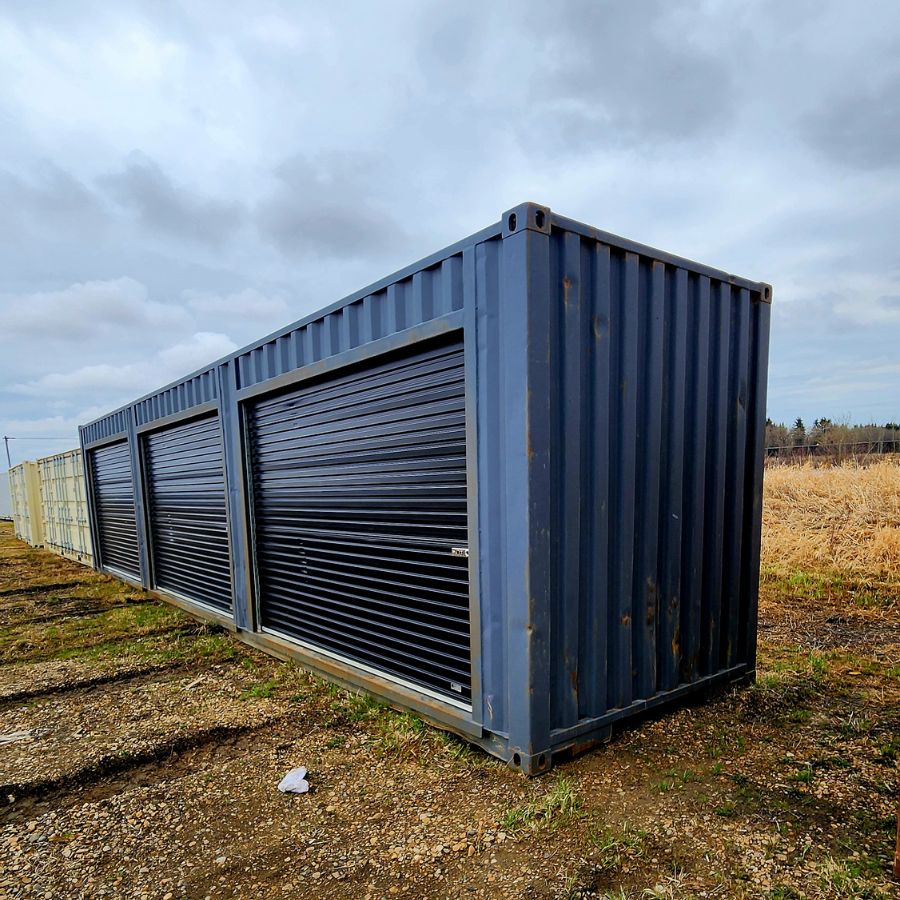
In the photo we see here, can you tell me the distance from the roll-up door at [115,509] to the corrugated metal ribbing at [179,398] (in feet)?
4.19

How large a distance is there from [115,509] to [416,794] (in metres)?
9.23

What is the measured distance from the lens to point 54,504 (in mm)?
14062

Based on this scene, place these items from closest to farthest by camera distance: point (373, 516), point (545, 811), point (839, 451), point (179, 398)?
1. point (545, 811)
2. point (373, 516)
3. point (179, 398)
4. point (839, 451)

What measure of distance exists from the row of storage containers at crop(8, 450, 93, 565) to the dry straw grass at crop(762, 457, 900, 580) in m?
13.0

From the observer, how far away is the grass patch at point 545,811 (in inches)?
100

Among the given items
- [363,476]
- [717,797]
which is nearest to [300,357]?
[363,476]

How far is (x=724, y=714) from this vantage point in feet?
11.8

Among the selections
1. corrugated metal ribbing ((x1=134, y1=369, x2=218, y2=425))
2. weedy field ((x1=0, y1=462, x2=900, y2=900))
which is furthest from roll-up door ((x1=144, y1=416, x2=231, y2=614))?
weedy field ((x1=0, y1=462, x2=900, y2=900))

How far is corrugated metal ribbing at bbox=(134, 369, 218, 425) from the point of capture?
612 cm

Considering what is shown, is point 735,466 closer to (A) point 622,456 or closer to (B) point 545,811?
(A) point 622,456

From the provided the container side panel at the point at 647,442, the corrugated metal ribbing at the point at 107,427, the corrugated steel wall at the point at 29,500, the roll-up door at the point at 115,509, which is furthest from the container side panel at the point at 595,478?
the corrugated steel wall at the point at 29,500

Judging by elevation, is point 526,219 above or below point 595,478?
above

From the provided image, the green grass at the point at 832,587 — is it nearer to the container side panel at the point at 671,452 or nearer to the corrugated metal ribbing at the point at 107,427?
the container side panel at the point at 671,452

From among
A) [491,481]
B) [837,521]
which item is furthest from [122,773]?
[837,521]
